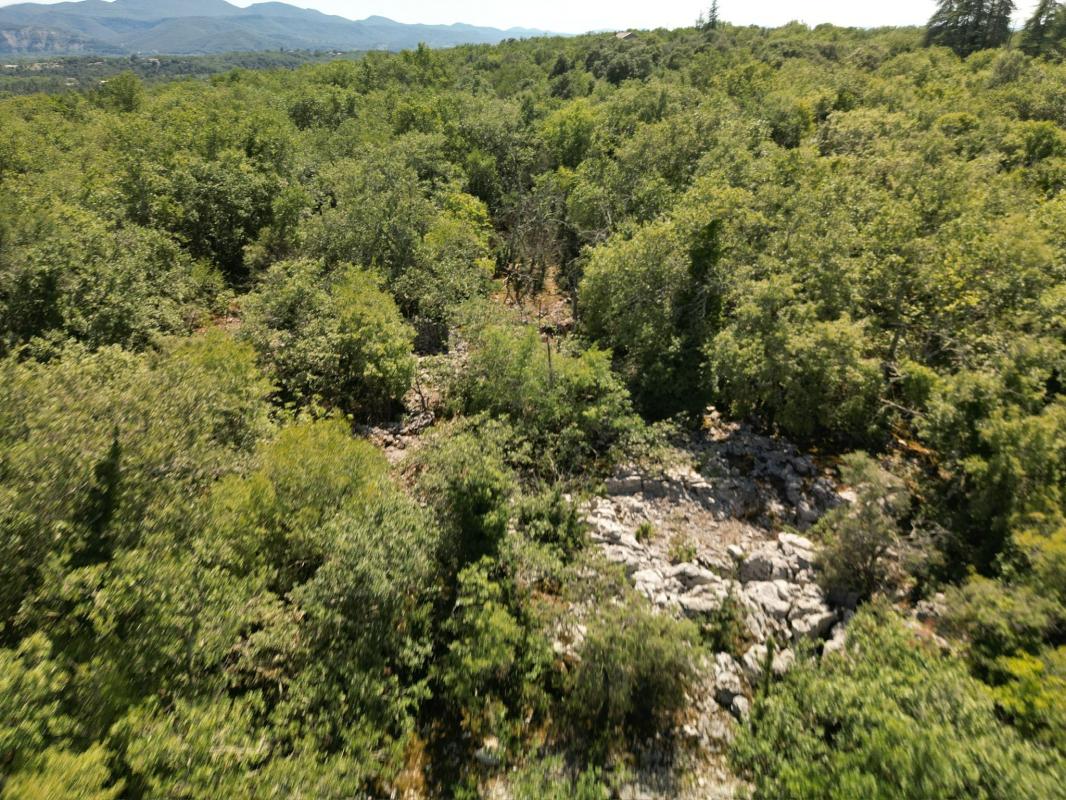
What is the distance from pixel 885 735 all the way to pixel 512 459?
46.1 feet

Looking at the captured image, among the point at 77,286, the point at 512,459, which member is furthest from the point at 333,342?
the point at 77,286

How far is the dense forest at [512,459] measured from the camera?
12539mm

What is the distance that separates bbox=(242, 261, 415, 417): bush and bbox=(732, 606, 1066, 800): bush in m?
20.8

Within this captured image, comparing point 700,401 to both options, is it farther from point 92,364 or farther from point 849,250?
point 92,364

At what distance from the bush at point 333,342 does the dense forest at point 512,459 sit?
0.19m

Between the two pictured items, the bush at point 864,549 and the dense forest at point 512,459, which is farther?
the bush at point 864,549

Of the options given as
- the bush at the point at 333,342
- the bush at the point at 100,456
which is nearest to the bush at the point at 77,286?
the bush at the point at 333,342

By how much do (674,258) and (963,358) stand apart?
43.3 ft

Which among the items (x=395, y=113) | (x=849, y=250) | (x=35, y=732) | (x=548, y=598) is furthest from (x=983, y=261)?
(x=395, y=113)

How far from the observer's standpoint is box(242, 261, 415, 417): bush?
26.6 m

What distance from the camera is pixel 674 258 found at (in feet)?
93.6

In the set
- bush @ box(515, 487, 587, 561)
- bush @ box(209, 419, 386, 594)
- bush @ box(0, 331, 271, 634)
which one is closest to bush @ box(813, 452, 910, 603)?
bush @ box(515, 487, 587, 561)

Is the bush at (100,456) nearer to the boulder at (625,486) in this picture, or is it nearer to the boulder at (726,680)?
the boulder at (625,486)

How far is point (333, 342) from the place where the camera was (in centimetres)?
2666
